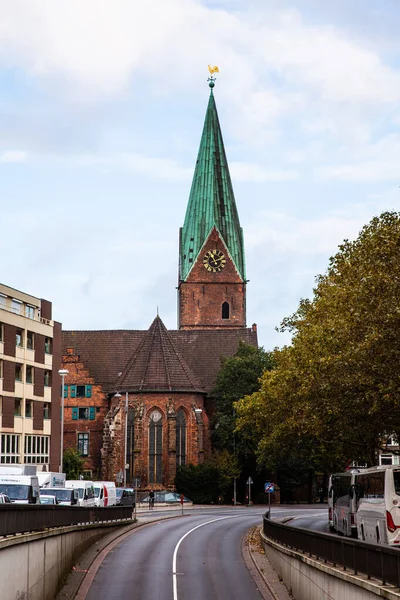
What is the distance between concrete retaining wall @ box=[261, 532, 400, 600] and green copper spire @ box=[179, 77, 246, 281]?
292 feet

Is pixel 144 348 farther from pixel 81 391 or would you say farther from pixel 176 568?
pixel 176 568

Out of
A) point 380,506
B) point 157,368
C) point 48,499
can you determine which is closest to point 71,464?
point 157,368

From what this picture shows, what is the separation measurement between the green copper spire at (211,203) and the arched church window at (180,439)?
93.3 ft

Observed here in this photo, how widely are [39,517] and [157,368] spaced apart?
70.8 meters

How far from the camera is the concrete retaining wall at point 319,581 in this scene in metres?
14.6

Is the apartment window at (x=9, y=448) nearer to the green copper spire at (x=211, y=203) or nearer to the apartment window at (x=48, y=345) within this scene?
the apartment window at (x=48, y=345)

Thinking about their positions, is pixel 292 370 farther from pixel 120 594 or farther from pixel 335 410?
pixel 120 594

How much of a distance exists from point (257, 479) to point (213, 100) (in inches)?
1950

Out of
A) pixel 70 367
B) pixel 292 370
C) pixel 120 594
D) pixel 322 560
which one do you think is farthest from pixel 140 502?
pixel 322 560

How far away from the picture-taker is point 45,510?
24.9m

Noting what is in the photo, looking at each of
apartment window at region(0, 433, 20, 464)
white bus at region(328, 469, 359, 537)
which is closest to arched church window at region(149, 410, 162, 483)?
apartment window at region(0, 433, 20, 464)

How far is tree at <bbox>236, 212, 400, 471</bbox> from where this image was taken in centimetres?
3344

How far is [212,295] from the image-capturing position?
Result: 117 meters

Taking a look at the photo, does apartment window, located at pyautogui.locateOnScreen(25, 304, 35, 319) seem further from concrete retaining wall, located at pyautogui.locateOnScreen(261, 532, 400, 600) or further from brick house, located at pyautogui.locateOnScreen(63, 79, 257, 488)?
concrete retaining wall, located at pyautogui.locateOnScreen(261, 532, 400, 600)
